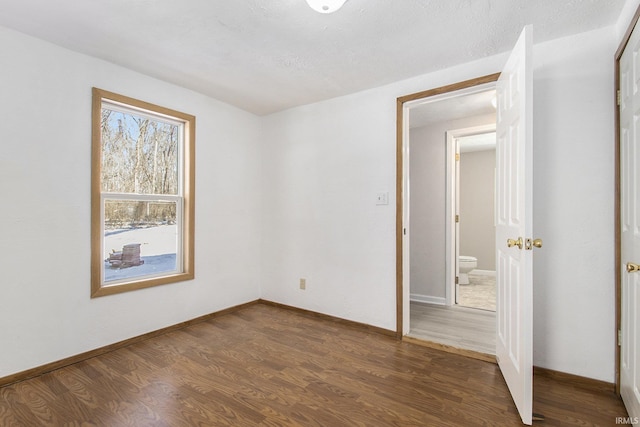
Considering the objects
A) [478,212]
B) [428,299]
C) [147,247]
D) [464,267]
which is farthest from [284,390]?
[478,212]

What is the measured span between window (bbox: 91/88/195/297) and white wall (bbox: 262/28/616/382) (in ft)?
3.40

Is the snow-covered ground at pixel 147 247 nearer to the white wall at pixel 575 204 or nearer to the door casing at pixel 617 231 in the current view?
the white wall at pixel 575 204

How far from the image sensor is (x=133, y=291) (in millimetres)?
2764

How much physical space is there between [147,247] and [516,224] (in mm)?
2995

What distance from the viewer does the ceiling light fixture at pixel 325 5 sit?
168cm

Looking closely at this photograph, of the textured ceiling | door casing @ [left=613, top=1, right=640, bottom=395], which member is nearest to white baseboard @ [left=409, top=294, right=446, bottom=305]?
door casing @ [left=613, top=1, right=640, bottom=395]

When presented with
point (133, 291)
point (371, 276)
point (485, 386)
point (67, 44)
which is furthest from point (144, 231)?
point (485, 386)

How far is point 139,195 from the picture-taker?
9.41 feet

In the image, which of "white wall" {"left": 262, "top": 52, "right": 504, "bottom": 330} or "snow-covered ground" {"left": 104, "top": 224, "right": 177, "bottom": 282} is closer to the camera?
"snow-covered ground" {"left": 104, "top": 224, "right": 177, "bottom": 282}

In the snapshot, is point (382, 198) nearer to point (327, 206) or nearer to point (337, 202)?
point (337, 202)

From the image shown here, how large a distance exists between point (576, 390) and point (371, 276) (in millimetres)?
1644

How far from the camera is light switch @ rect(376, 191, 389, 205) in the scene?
3000 mm

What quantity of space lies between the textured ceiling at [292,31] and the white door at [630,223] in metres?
0.47

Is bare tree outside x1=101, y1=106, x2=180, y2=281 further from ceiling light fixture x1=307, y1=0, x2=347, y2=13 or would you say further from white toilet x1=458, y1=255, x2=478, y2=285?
white toilet x1=458, y1=255, x2=478, y2=285
